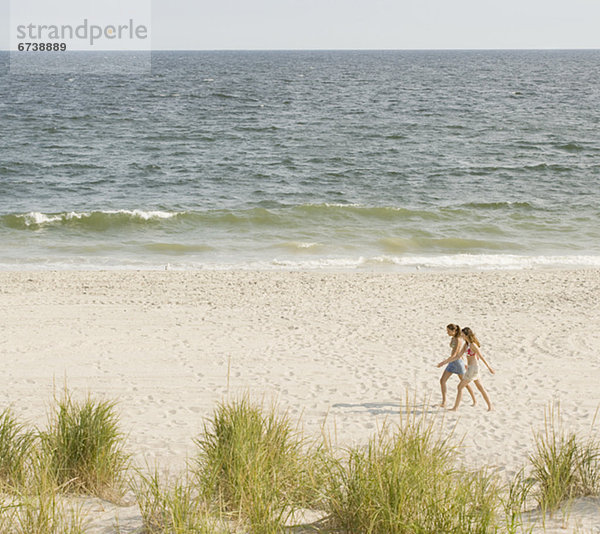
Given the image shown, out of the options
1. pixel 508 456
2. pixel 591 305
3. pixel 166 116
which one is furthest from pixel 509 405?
pixel 166 116

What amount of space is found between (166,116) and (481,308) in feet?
136

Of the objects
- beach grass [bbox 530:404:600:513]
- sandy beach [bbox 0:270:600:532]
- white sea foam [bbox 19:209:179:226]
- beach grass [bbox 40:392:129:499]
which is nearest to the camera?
beach grass [bbox 530:404:600:513]

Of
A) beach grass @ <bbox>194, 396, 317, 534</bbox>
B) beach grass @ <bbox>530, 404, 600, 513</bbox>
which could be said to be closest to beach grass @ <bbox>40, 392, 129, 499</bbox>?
beach grass @ <bbox>194, 396, 317, 534</bbox>

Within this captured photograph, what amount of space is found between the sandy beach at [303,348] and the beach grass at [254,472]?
0.76 metres

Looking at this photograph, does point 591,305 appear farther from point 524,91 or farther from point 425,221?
point 524,91

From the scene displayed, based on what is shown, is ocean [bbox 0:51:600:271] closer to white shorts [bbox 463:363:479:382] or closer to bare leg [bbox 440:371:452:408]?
bare leg [bbox 440:371:452:408]

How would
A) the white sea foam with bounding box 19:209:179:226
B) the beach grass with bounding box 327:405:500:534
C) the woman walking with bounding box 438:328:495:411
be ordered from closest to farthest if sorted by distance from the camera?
the beach grass with bounding box 327:405:500:534
the woman walking with bounding box 438:328:495:411
the white sea foam with bounding box 19:209:179:226

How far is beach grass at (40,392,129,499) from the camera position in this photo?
6.32m

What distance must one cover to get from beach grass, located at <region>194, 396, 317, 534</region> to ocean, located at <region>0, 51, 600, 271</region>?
13.4 meters

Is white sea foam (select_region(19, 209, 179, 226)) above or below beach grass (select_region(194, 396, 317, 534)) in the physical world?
above

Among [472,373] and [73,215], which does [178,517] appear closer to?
[472,373]

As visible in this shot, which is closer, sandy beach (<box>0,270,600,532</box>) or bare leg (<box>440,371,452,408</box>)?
sandy beach (<box>0,270,600,532</box>)

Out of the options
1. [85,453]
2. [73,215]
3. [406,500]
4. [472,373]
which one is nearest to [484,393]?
[472,373]

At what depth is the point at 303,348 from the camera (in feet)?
41.4
